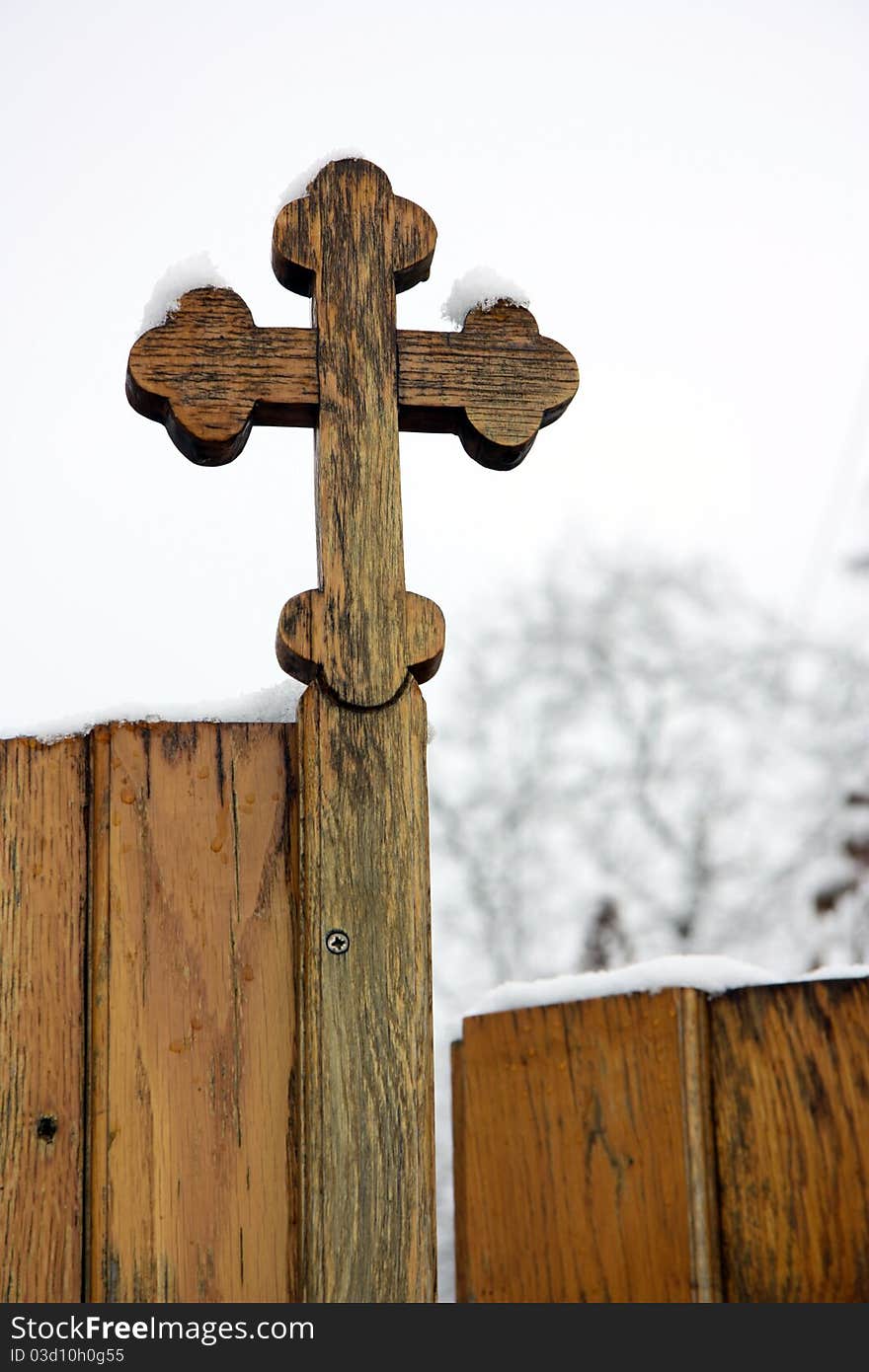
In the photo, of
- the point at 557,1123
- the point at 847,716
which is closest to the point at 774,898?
the point at 847,716

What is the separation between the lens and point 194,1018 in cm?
127

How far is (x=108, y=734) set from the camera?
1.36 metres

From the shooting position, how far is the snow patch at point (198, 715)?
1361 mm

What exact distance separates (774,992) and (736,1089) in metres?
0.10

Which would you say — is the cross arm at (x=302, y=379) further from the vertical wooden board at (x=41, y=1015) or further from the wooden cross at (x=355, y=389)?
the vertical wooden board at (x=41, y=1015)

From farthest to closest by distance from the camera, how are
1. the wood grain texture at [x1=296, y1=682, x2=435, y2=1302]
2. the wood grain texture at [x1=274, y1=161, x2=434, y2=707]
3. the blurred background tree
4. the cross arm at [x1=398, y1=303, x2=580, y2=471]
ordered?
the blurred background tree
the cross arm at [x1=398, y1=303, x2=580, y2=471]
the wood grain texture at [x1=274, y1=161, x2=434, y2=707]
the wood grain texture at [x1=296, y1=682, x2=435, y2=1302]

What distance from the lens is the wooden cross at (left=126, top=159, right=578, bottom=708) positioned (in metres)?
1.32

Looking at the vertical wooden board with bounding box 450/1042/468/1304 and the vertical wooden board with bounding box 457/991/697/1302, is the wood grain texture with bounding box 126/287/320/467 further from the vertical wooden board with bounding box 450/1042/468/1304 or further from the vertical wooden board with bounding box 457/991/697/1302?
the vertical wooden board with bounding box 450/1042/468/1304

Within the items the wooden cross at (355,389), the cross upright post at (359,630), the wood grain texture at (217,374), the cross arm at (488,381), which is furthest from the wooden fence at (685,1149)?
the wood grain texture at (217,374)

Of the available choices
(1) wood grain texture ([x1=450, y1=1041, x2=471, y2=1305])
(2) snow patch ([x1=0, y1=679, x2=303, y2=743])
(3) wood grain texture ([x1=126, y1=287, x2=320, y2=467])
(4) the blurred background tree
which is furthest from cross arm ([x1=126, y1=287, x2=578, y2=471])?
(4) the blurred background tree

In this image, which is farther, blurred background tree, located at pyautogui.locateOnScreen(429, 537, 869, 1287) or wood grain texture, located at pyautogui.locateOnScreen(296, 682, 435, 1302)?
blurred background tree, located at pyautogui.locateOnScreen(429, 537, 869, 1287)

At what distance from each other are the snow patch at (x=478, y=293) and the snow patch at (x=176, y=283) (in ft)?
0.83

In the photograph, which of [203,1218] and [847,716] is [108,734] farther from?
[847,716]

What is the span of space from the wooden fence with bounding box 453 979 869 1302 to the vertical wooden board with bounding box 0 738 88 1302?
1.67 ft
